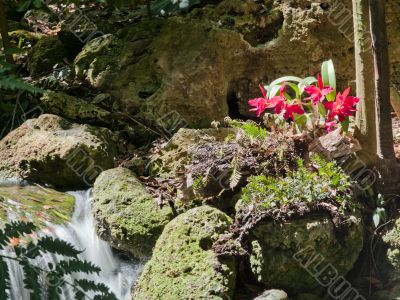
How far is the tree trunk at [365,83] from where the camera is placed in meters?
3.34

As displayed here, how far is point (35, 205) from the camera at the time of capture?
3953 millimetres

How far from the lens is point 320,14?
14.8 ft

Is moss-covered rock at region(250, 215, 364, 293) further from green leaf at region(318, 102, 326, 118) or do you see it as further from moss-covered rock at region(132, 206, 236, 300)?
green leaf at region(318, 102, 326, 118)

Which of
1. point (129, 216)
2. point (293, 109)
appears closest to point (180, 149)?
point (129, 216)

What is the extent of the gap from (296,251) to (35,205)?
1.86m

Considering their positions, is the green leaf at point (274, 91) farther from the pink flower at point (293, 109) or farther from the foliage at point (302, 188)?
the foliage at point (302, 188)

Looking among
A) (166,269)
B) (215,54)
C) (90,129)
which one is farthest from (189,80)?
(166,269)

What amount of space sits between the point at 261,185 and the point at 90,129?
1794 millimetres

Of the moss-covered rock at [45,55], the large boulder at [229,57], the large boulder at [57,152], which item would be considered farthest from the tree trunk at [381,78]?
the moss-covered rock at [45,55]

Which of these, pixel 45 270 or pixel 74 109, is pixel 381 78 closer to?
pixel 45 270

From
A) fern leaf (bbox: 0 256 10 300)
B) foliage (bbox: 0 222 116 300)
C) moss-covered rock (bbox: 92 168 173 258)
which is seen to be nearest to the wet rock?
moss-covered rock (bbox: 92 168 173 258)

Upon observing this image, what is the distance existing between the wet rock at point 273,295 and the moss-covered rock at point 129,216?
31.7 inches

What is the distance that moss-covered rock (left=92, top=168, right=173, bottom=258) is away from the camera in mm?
3482

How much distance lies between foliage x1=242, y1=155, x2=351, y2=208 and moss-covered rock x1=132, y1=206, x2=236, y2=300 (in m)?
0.24
